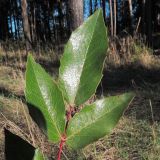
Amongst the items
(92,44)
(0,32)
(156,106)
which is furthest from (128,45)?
(0,32)

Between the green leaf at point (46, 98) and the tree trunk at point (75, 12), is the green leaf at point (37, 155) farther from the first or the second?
the tree trunk at point (75, 12)

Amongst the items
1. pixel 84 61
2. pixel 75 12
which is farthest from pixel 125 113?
pixel 84 61

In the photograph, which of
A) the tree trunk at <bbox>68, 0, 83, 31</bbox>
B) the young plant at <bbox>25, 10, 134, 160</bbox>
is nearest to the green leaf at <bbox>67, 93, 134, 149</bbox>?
the young plant at <bbox>25, 10, 134, 160</bbox>

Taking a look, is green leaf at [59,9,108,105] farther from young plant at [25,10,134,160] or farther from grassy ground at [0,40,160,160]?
grassy ground at [0,40,160,160]

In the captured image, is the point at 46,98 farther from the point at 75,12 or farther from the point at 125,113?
the point at 75,12

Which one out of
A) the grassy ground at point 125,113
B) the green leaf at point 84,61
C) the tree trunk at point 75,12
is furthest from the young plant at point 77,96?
the tree trunk at point 75,12

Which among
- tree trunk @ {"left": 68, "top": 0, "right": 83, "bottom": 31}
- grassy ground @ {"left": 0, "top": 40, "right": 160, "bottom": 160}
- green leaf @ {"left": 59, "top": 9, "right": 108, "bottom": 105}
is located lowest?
grassy ground @ {"left": 0, "top": 40, "right": 160, "bottom": 160}
